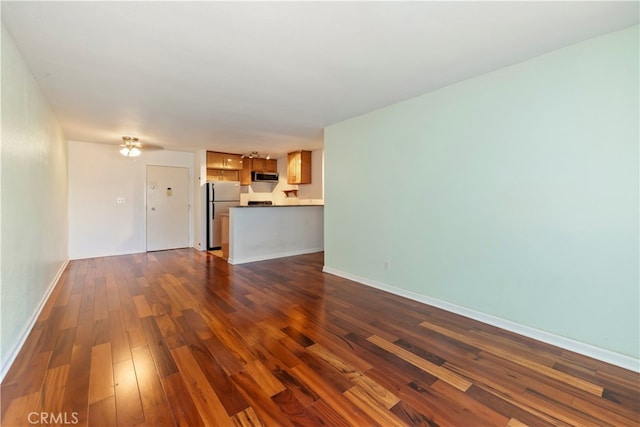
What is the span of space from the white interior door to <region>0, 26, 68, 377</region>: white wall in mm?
2738

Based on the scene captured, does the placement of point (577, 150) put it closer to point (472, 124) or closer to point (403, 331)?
point (472, 124)

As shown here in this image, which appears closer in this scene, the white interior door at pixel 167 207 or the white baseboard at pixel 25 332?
the white baseboard at pixel 25 332

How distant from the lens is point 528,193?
240 centimetres

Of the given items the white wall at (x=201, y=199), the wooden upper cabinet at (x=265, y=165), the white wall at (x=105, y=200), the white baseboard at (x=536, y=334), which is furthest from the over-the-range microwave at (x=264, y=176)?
the white baseboard at (x=536, y=334)

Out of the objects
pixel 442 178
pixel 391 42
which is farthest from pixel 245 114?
pixel 442 178

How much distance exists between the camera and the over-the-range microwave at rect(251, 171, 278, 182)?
283 inches

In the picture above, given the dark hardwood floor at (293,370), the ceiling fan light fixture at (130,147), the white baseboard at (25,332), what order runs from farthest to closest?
the ceiling fan light fixture at (130,147) < the white baseboard at (25,332) < the dark hardwood floor at (293,370)

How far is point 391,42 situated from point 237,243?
4085 mm

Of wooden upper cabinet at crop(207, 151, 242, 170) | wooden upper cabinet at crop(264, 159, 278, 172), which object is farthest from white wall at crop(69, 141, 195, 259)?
wooden upper cabinet at crop(264, 159, 278, 172)

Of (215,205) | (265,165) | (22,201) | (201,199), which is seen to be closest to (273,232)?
(215,205)

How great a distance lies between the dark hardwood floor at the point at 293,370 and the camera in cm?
152

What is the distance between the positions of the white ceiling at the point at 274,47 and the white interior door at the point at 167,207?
3.01m

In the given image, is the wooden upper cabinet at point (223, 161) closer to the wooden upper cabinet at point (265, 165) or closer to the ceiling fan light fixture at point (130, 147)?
the wooden upper cabinet at point (265, 165)

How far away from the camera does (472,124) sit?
273 centimetres
